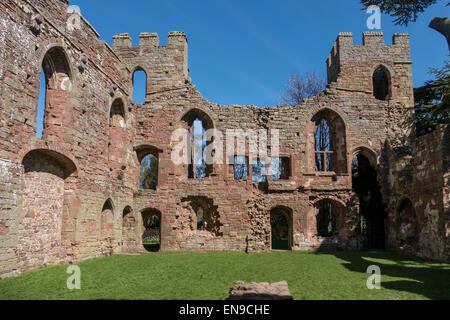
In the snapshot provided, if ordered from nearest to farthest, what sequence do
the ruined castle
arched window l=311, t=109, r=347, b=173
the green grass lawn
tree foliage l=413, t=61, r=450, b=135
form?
the green grass lawn → the ruined castle → tree foliage l=413, t=61, r=450, b=135 → arched window l=311, t=109, r=347, b=173

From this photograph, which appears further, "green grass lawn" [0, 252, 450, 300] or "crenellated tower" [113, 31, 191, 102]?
"crenellated tower" [113, 31, 191, 102]

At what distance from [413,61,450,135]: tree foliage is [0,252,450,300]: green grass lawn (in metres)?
5.63

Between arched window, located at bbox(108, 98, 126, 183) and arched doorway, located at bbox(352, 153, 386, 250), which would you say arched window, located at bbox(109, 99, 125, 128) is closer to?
arched window, located at bbox(108, 98, 126, 183)

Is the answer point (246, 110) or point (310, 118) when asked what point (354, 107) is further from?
point (246, 110)

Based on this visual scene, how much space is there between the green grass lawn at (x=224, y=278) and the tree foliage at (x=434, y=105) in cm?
563

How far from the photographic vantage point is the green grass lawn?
6578 millimetres

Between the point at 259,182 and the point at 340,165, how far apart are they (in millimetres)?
3723

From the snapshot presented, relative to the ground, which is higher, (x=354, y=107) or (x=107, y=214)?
(x=354, y=107)

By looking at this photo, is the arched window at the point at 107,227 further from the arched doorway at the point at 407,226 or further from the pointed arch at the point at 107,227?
the arched doorway at the point at 407,226

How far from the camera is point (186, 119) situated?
15922 mm

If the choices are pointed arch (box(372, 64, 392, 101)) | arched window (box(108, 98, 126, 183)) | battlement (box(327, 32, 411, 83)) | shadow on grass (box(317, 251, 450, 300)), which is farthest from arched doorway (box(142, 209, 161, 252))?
pointed arch (box(372, 64, 392, 101))

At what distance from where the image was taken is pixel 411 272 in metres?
9.15

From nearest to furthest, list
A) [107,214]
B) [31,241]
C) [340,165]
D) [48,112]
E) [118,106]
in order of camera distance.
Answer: [31,241] → [48,112] → [107,214] → [118,106] → [340,165]

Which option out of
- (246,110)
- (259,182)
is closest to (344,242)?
(259,182)
